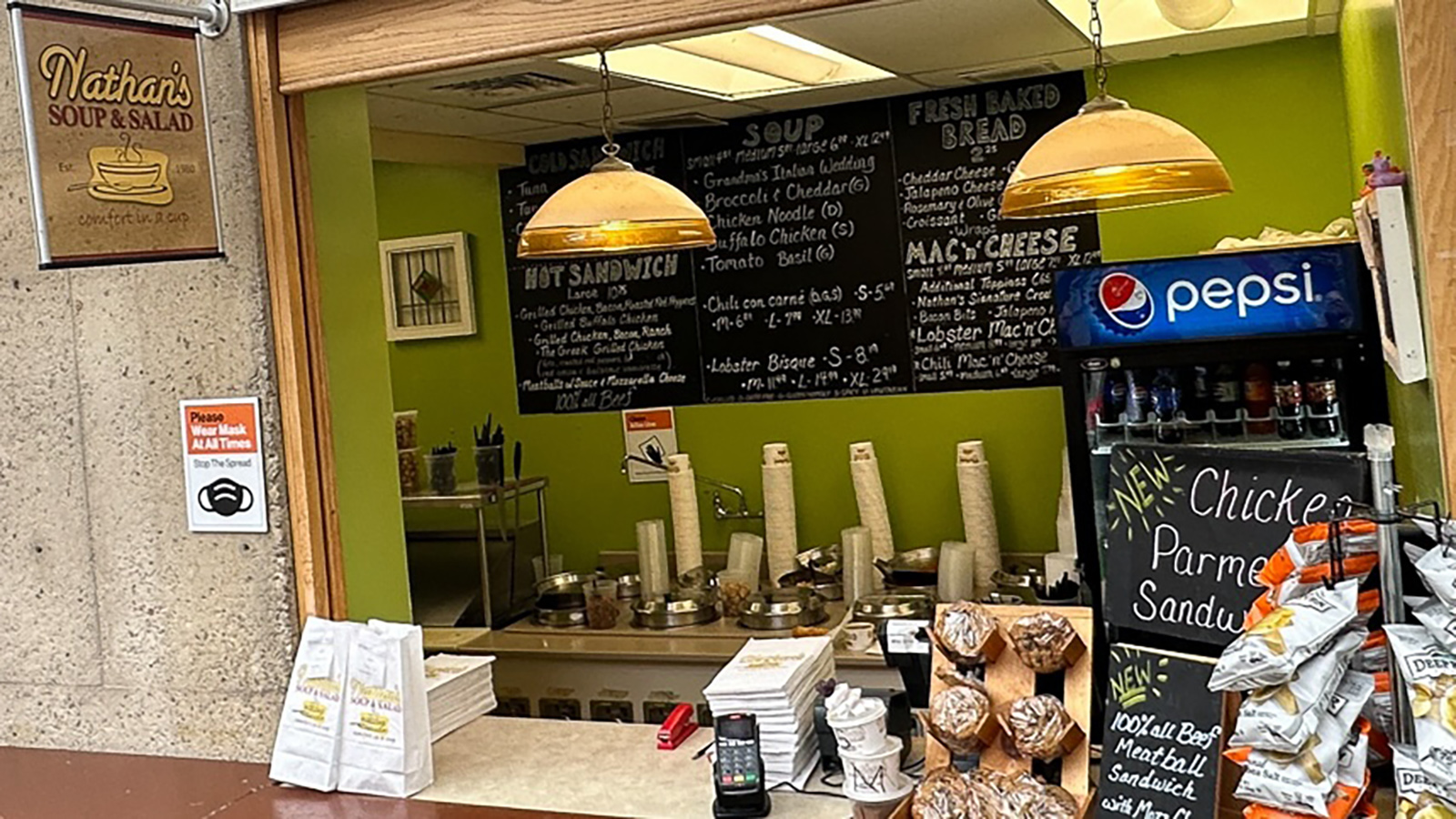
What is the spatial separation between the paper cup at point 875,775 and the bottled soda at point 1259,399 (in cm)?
229

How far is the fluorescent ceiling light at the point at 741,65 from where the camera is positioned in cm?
414

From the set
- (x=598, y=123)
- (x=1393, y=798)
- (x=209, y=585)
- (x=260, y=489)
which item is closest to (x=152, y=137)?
(x=260, y=489)

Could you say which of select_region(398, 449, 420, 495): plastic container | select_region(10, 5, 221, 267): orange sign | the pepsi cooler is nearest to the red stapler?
select_region(10, 5, 221, 267): orange sign

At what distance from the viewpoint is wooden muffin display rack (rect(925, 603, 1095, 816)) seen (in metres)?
2.09

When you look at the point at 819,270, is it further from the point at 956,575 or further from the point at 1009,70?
the point at 956,575

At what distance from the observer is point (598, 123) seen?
18.1ft

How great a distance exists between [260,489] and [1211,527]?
5.88ft

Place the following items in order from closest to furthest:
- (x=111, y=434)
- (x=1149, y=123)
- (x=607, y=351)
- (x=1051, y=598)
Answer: (x=1149, y=123)
(x=111, y=434)
(x=1051, y=598)
(x=607, y=351)

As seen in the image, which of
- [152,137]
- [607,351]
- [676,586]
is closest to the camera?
[152,137]

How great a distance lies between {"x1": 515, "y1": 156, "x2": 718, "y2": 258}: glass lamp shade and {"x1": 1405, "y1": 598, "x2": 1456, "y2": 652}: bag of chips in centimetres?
187

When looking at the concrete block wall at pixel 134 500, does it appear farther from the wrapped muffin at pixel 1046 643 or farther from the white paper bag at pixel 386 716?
the wrapped muffin at pixel 1046 643

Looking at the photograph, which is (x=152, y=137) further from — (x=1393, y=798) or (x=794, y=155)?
(x=794, y=155)

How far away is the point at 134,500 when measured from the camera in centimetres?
295

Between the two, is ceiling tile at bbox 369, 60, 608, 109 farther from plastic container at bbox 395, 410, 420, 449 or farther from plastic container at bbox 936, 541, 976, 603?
plastic container at bbox 936, 541, 976, 603
